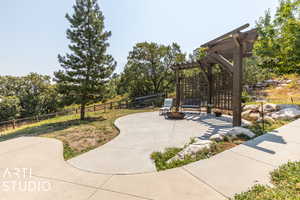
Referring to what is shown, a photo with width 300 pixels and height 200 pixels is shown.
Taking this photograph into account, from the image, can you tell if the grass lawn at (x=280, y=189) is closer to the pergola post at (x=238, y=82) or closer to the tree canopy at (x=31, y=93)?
the pergola post at (x=238, y=82)

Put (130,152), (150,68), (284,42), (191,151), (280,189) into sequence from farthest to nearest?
(150,68) → (284,42) → (130,152) → (191,151) → (280,189)

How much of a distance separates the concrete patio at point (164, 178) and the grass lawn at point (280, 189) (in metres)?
0.10

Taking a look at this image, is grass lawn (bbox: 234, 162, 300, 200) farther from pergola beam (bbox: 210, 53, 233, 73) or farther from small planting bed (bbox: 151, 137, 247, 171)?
pergola beam (bbox: 210, 53, 233, 73)

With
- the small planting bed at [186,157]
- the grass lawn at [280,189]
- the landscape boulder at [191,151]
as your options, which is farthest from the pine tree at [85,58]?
the grass lawn at [280,189]

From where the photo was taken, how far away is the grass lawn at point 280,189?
167cm

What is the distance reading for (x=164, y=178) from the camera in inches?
88.6

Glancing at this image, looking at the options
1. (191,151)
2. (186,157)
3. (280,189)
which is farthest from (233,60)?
(280,189)

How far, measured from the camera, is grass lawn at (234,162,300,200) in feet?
5.47

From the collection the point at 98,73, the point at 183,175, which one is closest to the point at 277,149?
the point at 183,175

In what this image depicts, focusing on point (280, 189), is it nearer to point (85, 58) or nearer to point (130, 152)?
point (130, 152)

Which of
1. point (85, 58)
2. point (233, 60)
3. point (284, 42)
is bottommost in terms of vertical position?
point (233, 60)

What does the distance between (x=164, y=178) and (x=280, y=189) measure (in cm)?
151

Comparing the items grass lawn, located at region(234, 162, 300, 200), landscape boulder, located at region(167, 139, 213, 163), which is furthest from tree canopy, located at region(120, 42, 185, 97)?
grass lawn, located at region(234, 162, 300, 200)

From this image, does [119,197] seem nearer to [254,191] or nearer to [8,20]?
[254,191]
